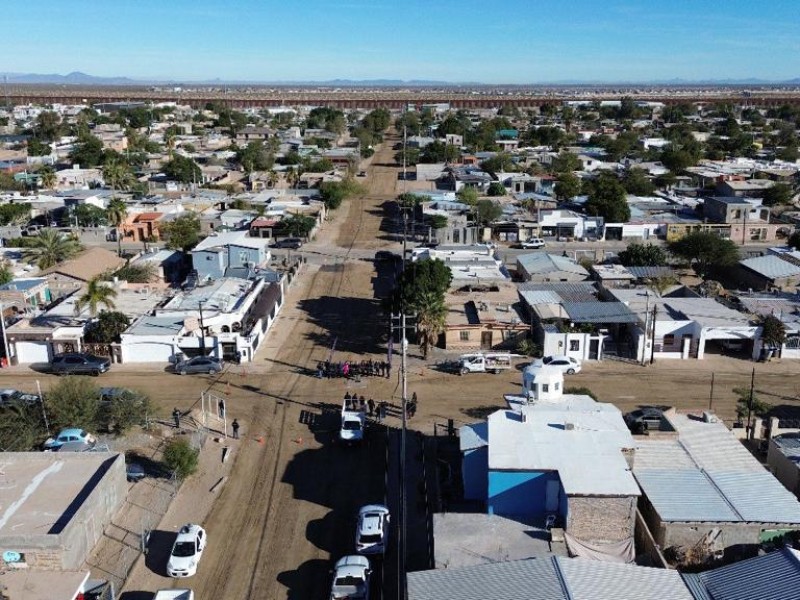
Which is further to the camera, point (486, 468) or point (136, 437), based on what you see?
point (136, 437)

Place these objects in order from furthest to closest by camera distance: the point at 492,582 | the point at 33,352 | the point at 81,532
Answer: the point at 33,352, the point at 81,532, the point at 492,582

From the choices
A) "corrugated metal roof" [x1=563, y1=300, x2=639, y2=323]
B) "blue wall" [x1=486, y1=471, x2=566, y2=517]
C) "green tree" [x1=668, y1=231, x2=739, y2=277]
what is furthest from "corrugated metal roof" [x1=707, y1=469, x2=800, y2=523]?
"green tree" [x1=668, y1=231, x2=739, y2=277]

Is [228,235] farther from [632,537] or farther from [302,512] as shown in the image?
[632,537]

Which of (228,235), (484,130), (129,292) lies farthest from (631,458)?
(484,130)

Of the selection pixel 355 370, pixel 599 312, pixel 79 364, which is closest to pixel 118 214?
pixel 79 364

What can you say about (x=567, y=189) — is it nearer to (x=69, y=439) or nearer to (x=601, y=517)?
(x=69, y=439)

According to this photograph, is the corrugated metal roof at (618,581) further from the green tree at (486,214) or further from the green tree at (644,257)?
the green tree at (486,214)

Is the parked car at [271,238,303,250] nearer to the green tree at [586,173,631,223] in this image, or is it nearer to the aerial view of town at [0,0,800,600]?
the aerial view of town at [0,0,800,600]
